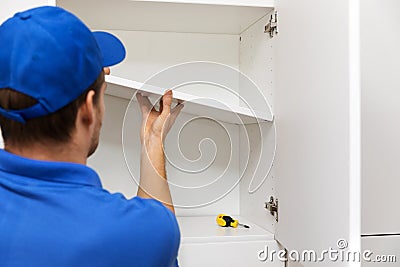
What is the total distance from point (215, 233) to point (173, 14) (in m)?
0.61

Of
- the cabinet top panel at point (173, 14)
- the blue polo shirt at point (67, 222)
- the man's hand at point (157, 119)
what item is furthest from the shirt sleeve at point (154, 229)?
the cabinet top panel at point (173, 14)

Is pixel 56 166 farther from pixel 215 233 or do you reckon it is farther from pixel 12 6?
pixel 215 233

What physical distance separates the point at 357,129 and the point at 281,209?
50 cm

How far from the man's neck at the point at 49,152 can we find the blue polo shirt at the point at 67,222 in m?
0.02

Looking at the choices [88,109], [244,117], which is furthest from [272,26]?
[88,109]

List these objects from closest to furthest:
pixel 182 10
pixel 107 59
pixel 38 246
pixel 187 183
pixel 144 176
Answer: pixel 38 246
pixel 107 59
pixel 144 176
pixel 182 10
pixel 187 183

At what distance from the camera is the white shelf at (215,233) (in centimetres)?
138

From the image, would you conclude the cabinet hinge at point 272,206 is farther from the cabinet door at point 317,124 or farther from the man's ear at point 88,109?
the man's ear at point 88,109

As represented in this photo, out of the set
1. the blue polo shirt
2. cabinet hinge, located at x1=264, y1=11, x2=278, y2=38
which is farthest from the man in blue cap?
cabinet hinge, located at x1=264, y1=11, x2=278, y2=38

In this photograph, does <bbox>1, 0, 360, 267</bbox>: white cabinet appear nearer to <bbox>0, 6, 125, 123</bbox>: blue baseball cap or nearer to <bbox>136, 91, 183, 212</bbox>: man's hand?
<bbox>136, 91, 183, 212</bbox>: man's hand

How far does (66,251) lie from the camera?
661mm

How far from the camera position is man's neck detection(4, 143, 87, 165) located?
0.71 meters

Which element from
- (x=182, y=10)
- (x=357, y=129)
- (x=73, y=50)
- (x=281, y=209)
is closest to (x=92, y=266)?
(x=73, y=50)

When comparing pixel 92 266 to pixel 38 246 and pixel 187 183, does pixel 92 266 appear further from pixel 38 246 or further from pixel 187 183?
pixel 187 183
